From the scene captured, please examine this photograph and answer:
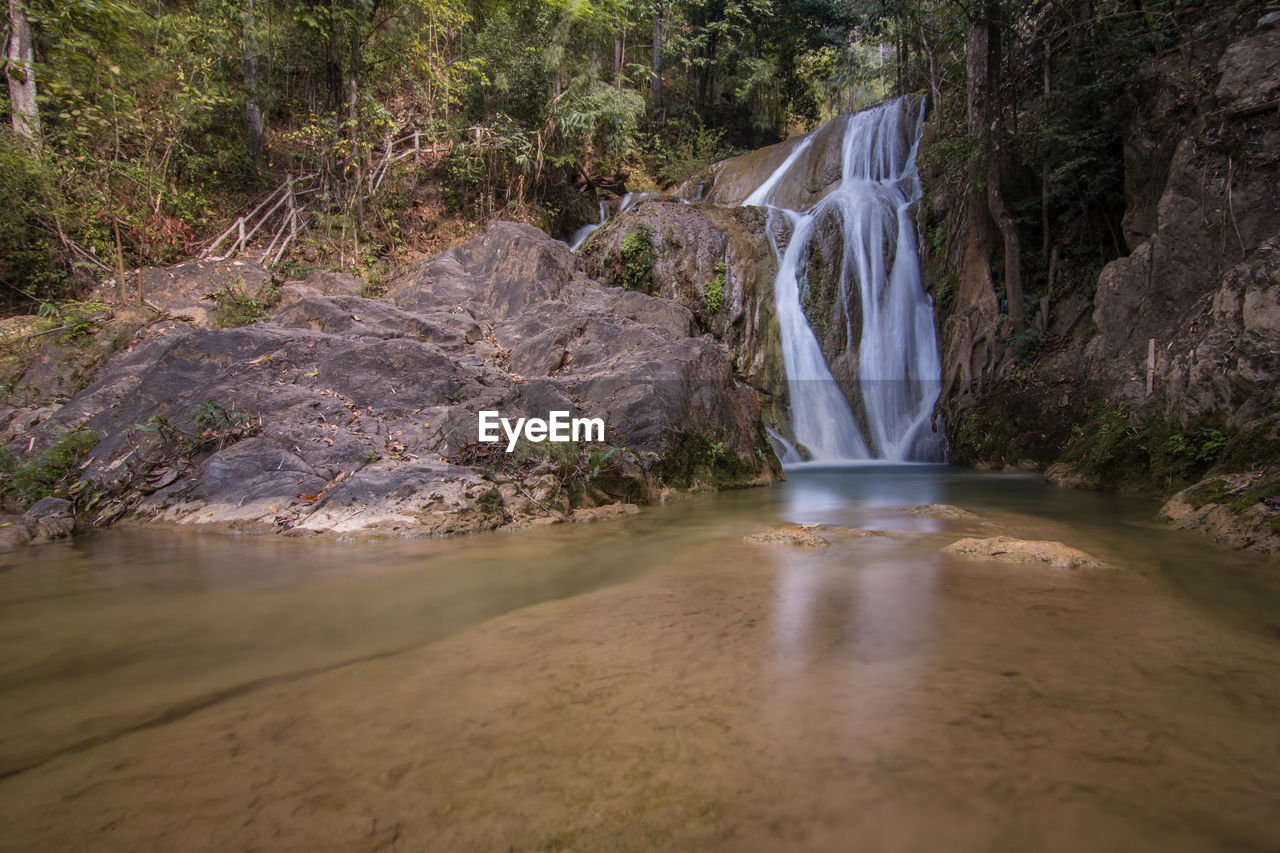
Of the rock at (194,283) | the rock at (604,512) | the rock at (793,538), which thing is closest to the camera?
the rock at (793,538)

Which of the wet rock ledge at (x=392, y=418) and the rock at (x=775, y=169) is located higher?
the rock at (x=775, y=169)

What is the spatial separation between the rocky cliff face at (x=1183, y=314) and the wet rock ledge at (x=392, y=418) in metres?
4.25

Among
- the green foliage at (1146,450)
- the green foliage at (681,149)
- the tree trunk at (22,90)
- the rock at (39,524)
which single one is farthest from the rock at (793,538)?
the green foliage at (681,149)

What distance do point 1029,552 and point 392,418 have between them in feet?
19.2

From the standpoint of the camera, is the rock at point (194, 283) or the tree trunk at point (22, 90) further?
the rock at point (194, 283)

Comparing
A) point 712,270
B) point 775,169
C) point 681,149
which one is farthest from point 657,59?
point 712,270

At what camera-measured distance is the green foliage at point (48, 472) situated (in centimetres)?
554

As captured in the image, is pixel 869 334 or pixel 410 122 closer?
pixel 869 334

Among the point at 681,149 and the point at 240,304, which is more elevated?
the point at 681,149

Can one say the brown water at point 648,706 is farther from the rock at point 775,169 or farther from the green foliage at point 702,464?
the rock at point 775,169

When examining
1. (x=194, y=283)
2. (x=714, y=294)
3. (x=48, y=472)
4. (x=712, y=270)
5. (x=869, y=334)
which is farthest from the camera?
(x=712, y=270)

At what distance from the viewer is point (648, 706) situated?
2043 mm

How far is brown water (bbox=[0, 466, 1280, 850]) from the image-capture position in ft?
4.77

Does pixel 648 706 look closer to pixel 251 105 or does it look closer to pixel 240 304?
pixel 240 304
